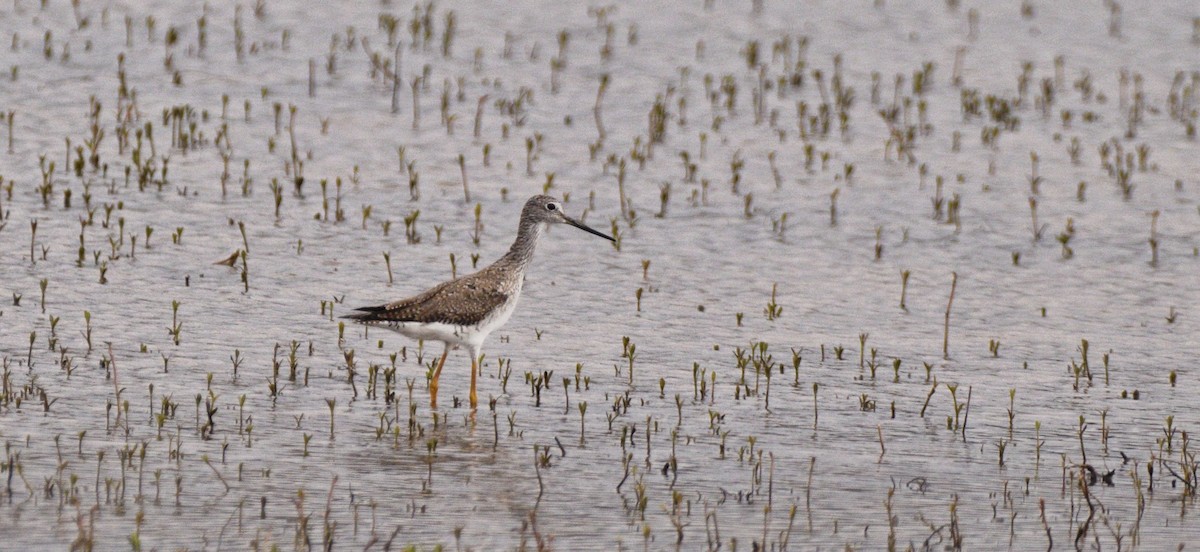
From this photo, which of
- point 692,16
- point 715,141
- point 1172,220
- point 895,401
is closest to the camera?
point 895,401

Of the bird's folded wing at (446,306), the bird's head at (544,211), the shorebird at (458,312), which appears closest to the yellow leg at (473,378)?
the shorebird at (458,312)

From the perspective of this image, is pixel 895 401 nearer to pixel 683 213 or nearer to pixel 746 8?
pixel 683 213

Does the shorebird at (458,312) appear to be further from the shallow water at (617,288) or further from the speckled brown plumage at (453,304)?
the shallow water at (617,288)

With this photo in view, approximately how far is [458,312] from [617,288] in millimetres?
3711

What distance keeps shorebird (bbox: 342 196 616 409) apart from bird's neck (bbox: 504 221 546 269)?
92 millimetres

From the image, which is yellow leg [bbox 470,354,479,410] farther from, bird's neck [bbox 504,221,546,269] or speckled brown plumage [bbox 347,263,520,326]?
bird's neck [bbox 504,221,546,269]

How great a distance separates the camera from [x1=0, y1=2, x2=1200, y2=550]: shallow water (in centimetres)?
905

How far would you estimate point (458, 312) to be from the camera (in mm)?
11453

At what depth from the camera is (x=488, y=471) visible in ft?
31.7

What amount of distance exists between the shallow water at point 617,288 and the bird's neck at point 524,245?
29.5 inches

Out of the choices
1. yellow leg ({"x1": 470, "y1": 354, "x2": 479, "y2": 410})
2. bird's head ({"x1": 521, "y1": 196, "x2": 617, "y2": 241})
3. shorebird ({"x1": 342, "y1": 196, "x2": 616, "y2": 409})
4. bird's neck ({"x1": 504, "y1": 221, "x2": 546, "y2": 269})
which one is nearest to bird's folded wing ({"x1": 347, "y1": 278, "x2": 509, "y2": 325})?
shorebird ({"x1": 342, "y1": 196, "x2": 616, "y2": 409})

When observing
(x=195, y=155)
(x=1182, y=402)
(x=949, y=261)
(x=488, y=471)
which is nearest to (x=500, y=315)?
(x=488, y=471)

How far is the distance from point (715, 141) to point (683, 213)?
9.51 ft

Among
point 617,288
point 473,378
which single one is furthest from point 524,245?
point 617,288
